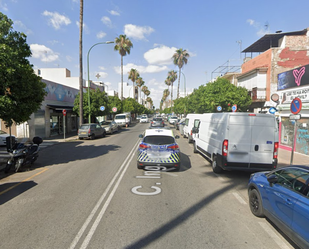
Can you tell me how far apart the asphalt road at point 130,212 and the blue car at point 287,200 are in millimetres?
378

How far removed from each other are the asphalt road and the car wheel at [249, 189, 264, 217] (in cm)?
13

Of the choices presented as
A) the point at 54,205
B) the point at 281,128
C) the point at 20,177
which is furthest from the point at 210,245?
the point at 281,128

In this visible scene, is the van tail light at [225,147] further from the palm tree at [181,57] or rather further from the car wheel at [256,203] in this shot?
the palm tree at [181,57]

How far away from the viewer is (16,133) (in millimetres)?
18422

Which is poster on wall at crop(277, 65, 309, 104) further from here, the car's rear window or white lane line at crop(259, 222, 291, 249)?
white lane line at crop(259, 222, 291, 249)

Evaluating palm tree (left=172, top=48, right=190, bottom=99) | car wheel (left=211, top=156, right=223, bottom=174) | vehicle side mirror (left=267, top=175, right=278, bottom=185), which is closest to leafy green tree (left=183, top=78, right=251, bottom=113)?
car wheel (left=211, top=156, right=223, bottom=174)

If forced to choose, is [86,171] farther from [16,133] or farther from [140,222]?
[16,133]

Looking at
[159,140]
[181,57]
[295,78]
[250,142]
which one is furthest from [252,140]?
[181,57]

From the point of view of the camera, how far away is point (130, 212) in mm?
4711

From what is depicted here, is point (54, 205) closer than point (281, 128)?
Yes

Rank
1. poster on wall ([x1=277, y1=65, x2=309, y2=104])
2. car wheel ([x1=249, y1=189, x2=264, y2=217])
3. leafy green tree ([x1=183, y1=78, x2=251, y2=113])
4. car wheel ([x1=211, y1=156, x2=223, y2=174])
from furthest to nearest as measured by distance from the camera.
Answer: leafy green tree ([x1=183, y1=78, x2=251, y2=113]) < poster on wall ([x1=277, y1=65, x2=309, y2=104]) < car wheel ([x1=211, y1=156, x2=223, y2=174]) < car wheel ([x1=249, y1=189, x2=264, y2=217])

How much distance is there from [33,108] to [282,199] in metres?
9.92

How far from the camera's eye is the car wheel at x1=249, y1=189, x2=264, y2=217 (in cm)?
443

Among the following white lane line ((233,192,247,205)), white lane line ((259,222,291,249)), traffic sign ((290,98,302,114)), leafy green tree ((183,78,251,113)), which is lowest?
white lane line ((233,192,247,205))
